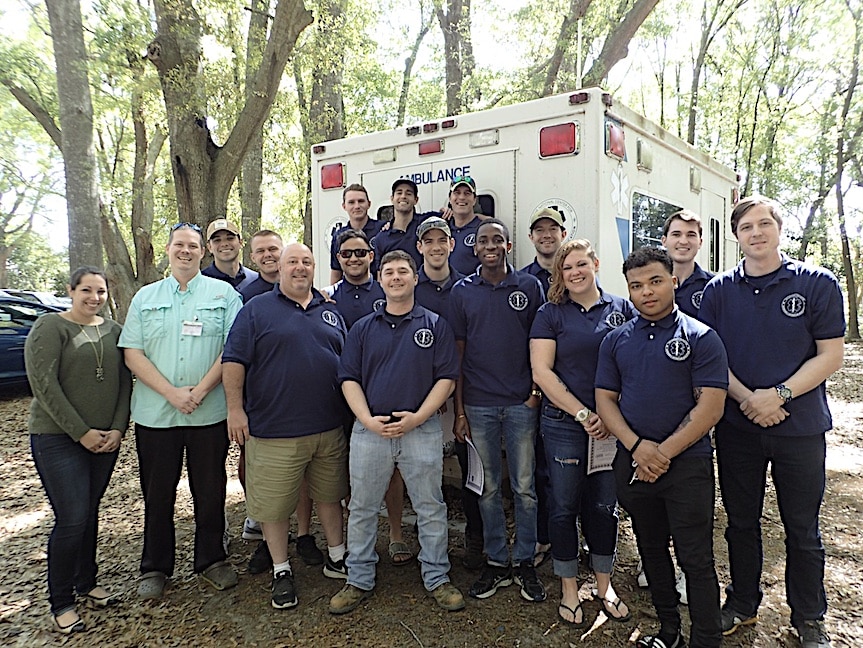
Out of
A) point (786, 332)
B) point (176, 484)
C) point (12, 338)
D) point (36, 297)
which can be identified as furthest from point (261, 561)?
point (36, 297)

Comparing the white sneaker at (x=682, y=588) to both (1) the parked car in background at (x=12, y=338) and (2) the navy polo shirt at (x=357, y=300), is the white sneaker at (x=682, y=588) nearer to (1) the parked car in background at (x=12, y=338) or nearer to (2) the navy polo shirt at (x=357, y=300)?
(2) the navy polo shirt at (x=357, y=300)

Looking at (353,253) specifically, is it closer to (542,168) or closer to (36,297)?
(542,168)

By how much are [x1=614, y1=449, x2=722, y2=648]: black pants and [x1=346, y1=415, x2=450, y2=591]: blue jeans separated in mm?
1043

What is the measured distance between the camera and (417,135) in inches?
178

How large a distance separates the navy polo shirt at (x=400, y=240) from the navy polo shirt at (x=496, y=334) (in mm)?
940

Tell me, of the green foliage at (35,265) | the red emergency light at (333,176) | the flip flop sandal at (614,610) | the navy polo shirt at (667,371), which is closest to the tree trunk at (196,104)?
the red emergency light at (333,176)

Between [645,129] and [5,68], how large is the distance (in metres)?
12.1

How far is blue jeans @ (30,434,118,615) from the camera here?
122 inches

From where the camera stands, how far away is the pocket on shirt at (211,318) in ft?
11.2

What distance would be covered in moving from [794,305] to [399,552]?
262cm

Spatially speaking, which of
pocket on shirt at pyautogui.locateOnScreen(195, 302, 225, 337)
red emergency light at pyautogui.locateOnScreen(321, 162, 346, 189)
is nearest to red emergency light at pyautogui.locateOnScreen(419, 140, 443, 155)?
red emergency light at pyautogui.locateOnScreen(321, 162, 346, 189)

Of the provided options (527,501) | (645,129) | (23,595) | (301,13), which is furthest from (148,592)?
(301,13)

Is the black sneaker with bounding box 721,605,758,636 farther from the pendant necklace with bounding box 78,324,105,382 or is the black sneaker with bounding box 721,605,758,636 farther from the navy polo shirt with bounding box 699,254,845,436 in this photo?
the pendant necklace with bounding box 78,324,105,382

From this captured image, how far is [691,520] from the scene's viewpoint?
2543 millimetres
